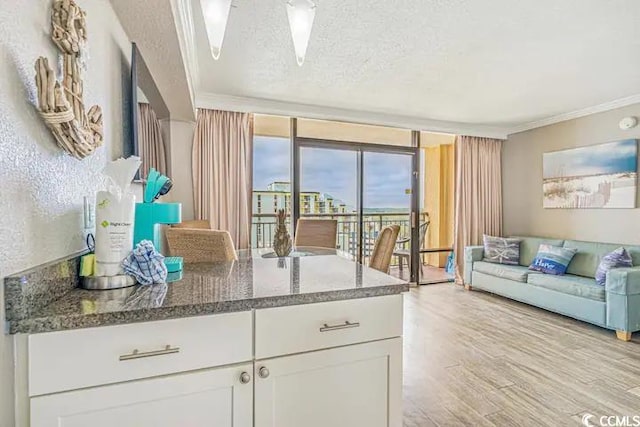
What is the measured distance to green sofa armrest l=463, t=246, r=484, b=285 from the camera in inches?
194

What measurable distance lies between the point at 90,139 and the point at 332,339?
3.60 ft

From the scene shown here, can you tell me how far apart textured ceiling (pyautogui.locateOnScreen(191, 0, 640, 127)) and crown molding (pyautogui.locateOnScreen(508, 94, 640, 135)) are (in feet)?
0.42

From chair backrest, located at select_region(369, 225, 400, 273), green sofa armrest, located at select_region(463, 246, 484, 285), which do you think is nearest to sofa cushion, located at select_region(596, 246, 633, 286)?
green sofa armrest, located at select_region(463, 246, 484, 285)

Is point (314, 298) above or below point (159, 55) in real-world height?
below

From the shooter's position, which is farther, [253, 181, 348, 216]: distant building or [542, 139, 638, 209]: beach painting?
[253, 181, 348, 216]: distant building

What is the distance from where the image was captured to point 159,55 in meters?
2.10

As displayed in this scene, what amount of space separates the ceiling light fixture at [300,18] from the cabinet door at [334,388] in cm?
156

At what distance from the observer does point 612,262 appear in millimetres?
3467

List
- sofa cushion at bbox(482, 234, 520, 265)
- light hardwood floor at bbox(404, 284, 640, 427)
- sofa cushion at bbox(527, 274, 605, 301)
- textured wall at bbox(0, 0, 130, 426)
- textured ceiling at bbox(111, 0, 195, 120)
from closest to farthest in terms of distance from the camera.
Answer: textured wall at bbox(0, 0, 130, 426)
textured ceiling at bbox(111, 0, 195, 120)
light hardwood floor at bbox(404, 284, 640, 427)
sofa cushion at bbox(527, 274, 605, 301)
sofa cushion at bbox(482, 234, 520, 265)

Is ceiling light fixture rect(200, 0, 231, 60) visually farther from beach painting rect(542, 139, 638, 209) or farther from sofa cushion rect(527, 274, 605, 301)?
beach painting rect(542, 139, 638, 209)

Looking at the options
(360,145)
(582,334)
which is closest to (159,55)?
(360,145)

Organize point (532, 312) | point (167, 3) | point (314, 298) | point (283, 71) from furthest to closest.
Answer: point (532, 312) → point (283, 71) → point (167, 3) → point (314, 298)

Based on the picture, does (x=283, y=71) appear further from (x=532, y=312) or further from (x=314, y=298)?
(x=532, y=312)

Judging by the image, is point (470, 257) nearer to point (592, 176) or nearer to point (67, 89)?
point (592, 176)
